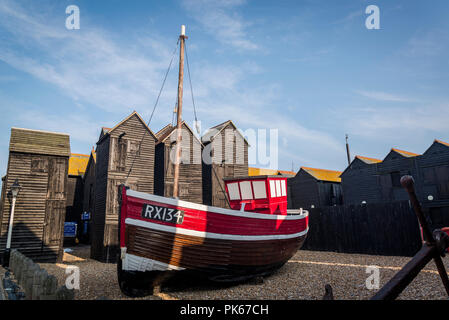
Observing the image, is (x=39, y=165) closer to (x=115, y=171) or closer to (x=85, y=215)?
(x=115, y=171)

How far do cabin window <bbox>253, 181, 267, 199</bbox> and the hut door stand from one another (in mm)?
12533

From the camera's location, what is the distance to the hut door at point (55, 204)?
53.7 ft

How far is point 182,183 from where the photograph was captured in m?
21.8

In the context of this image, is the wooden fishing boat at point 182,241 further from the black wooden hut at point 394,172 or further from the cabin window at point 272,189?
the black wooden hut at point 394,172

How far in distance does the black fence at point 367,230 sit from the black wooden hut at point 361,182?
1320cm

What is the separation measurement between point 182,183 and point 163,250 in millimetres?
14397

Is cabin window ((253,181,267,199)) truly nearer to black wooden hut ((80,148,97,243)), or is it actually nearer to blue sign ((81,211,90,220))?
black wooden hut ((80,148,97,243))

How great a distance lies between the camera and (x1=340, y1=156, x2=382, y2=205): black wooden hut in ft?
93.0

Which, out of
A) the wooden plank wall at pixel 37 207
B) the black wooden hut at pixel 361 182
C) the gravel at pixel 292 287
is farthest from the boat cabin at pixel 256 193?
the black wooden hut at pixel 361 182

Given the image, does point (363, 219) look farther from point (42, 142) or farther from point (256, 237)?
point (42, 142)

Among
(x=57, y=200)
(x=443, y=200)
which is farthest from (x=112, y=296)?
(x=443, y=200)

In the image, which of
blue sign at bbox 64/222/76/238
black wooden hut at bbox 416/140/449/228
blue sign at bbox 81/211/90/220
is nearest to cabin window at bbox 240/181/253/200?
black wooden hut at bbox 416/140/449/228

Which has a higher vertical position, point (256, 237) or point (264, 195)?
point (264, 195)

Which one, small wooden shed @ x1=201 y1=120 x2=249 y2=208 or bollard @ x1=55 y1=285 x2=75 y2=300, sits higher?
small wooden shed @ x1=201 y1=120 x2=249 y2=208
